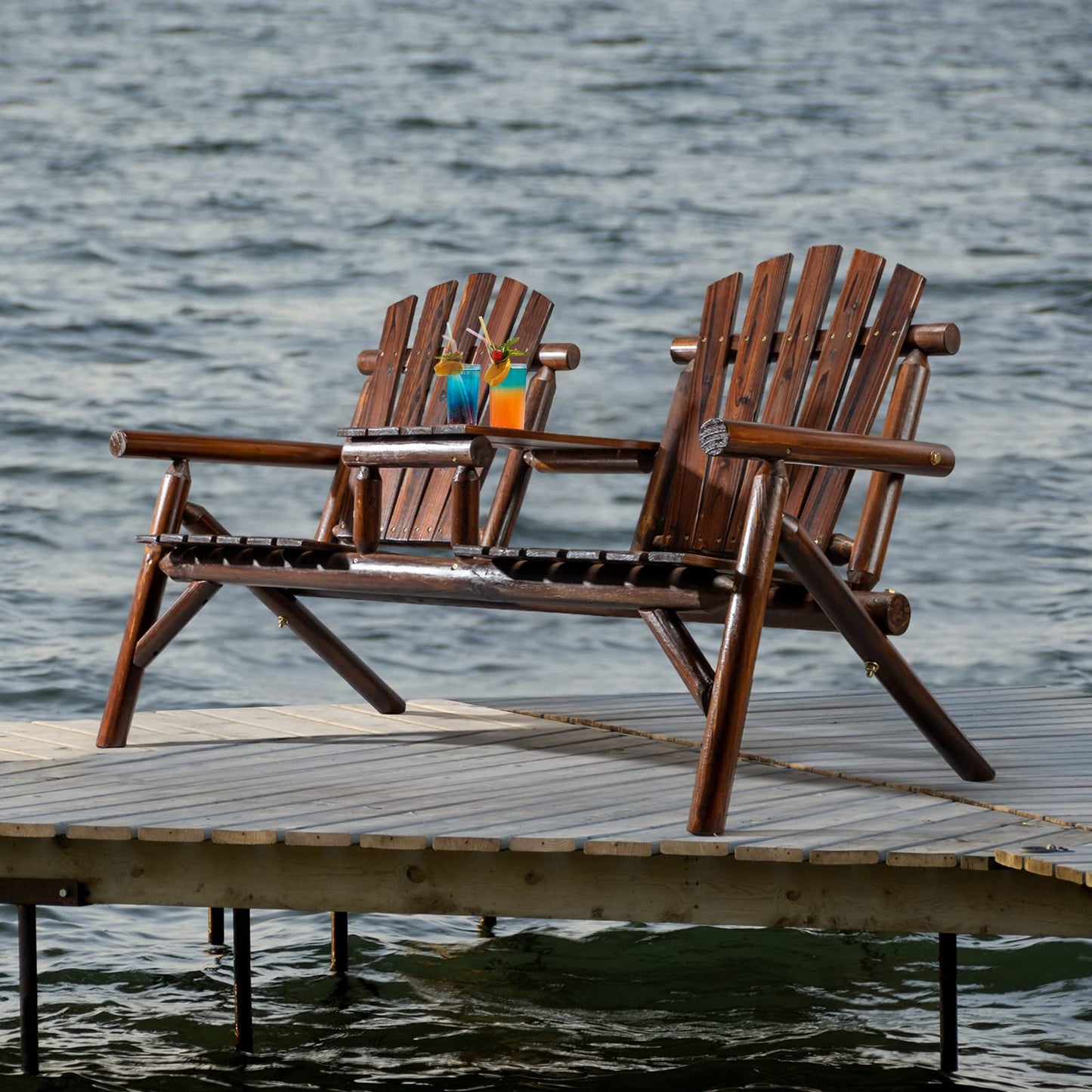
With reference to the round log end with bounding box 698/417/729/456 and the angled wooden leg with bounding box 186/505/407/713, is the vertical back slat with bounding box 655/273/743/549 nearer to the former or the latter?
the angled wooden leg with bounding box 186/505/407/713

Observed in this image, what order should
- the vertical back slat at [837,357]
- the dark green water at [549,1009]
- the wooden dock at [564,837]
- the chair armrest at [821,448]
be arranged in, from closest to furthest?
the wooden dock at [564,837] < the chair armrest at [821,448] < the vertical back slat at [837,357] < the dark green water at [549,1009]

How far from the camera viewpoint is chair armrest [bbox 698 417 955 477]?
2.77 meters

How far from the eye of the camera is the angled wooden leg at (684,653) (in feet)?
10.4

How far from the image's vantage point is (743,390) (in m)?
3.61

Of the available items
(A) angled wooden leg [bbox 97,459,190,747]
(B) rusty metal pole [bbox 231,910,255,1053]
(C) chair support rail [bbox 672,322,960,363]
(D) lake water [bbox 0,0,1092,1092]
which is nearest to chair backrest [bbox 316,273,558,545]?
(A) angled wooden leg [bbox 97,459,190,747]

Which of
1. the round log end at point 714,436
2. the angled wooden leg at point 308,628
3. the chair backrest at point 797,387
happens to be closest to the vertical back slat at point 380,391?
the angled wooden leg at point 308,628

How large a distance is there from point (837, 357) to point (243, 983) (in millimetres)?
1707

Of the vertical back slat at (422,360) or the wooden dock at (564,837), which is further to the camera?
the vertical back slat at (422,360)

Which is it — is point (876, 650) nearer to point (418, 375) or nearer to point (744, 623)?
point (744, 623)

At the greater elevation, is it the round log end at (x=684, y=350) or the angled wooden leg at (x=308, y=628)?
the round log end at (x=684, y=350)

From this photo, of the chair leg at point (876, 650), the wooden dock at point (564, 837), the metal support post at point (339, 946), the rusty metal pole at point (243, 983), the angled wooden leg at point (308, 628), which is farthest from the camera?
the metal support post at point (339, 946)

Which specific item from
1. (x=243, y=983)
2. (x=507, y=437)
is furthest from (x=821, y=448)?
(x=243, y=983)

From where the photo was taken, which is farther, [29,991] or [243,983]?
[243,983]

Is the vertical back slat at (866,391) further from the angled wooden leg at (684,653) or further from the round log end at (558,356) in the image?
the round log end at (558,356)
